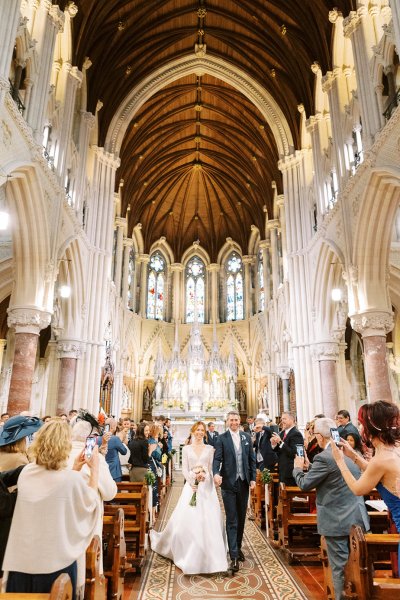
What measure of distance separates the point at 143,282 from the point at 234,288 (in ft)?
22.3

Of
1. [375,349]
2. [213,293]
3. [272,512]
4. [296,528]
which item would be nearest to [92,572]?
[296,528]

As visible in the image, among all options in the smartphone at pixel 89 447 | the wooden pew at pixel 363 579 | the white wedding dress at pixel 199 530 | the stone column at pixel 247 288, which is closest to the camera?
the wooden pew at pixel 363 579

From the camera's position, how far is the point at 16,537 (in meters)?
2.49

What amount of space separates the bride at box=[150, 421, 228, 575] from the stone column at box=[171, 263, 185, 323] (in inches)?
1056

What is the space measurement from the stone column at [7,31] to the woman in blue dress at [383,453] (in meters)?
8.79

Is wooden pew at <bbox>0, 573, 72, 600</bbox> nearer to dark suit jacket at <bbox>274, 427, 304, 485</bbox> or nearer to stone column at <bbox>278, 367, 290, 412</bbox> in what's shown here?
dark suit jacket at <bbox>274, 427, 304, 485</bbox>

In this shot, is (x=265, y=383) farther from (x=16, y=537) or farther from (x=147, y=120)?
(x=16, y=537)

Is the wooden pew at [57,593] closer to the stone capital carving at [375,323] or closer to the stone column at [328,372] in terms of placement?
the stone capital carving at [375,323]

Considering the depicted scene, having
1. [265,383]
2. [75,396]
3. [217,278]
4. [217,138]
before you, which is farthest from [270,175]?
[75,396]

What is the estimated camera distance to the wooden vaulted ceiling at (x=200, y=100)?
18.2 metres

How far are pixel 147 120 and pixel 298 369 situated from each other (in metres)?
16.3

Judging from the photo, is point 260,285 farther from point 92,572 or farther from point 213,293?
point 92,572

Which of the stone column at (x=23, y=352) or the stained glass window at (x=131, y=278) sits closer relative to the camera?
the stone column at (x=23, y=352)

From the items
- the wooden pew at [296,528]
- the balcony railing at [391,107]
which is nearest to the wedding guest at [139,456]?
the wooden pew at [296,528]
